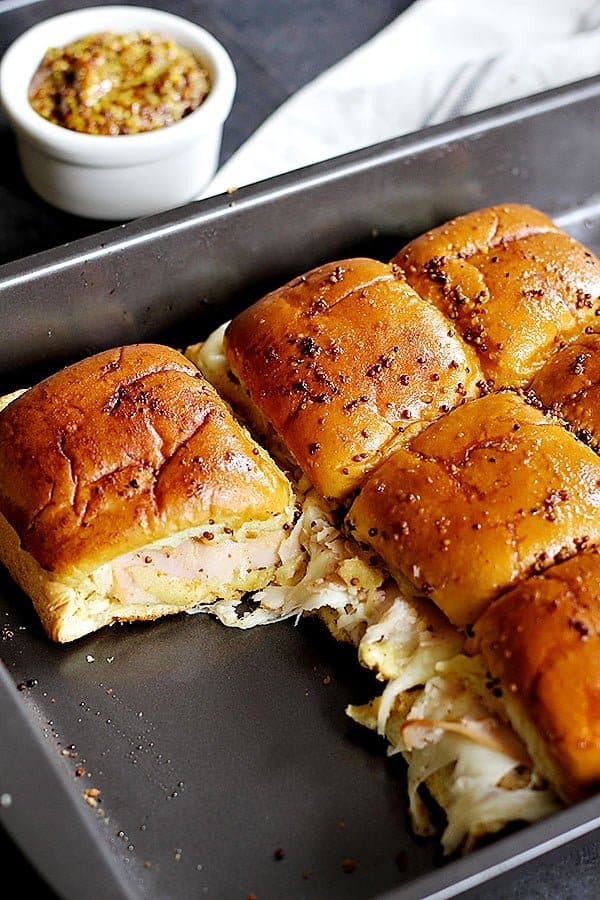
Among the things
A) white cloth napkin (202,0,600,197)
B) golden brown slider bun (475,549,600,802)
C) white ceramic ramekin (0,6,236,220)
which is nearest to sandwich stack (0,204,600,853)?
golden brown slider bun (475,549,600,802)

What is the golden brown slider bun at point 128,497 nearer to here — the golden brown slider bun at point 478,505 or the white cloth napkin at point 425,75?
the golden brown slider bun at point 478,505

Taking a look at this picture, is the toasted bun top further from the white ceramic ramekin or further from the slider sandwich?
the white ceramic ramekin

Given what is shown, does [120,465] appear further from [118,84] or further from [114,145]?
[118,84]

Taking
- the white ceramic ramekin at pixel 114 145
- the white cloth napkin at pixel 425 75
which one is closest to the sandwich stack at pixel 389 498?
the white ceramic ramekin at pixel 114 145

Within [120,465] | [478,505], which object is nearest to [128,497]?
[120,465]

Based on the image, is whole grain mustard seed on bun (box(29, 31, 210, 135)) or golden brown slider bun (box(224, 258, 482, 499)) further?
whole grain mustard seed on bun (box(29, 31, 210, 135))
